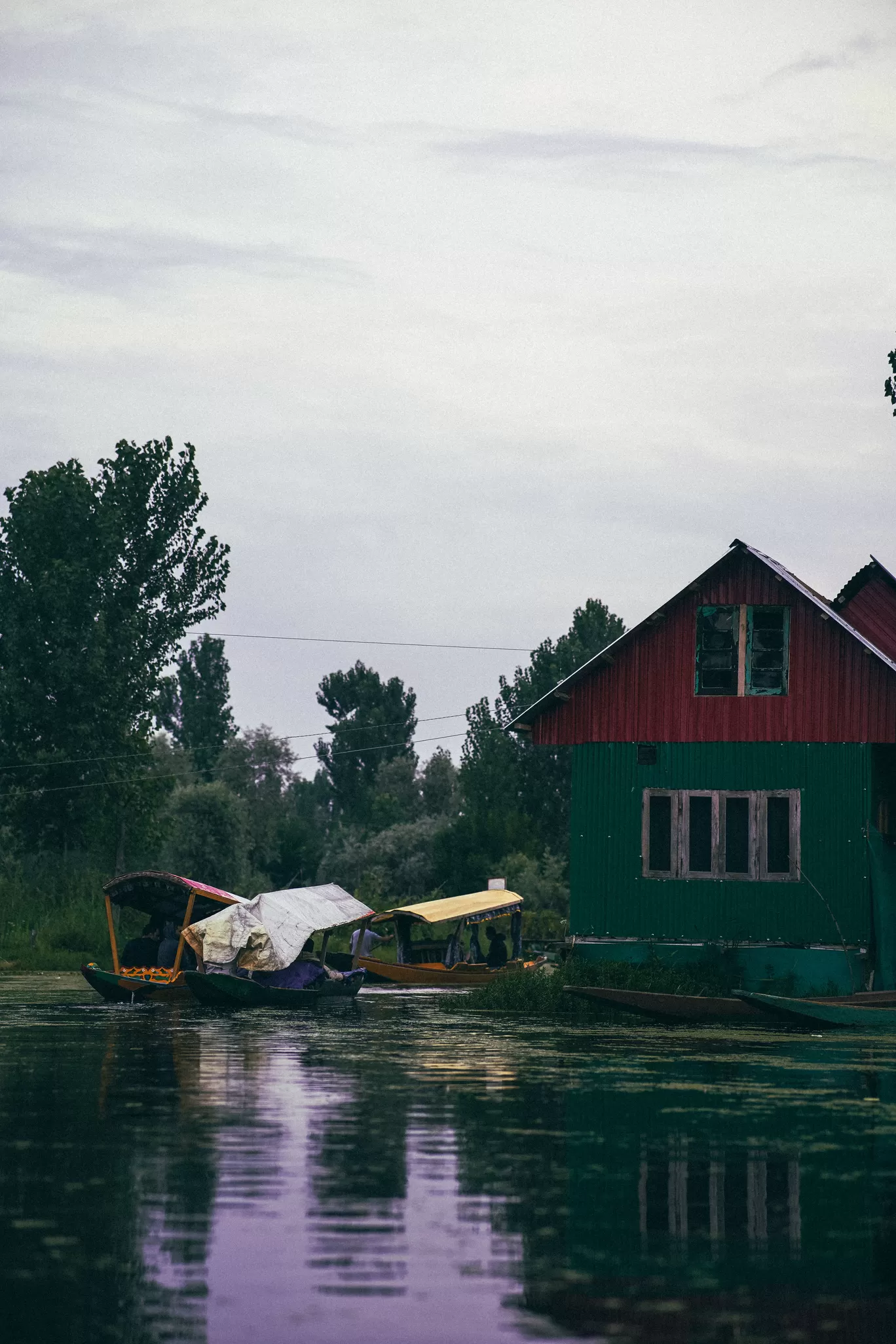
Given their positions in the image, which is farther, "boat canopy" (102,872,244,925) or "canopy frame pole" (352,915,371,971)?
"canopy frame pole" (352,915,371,971)

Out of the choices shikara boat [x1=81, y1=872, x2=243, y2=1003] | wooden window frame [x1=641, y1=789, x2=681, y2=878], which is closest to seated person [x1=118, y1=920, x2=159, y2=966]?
shikara boat [x1=81, y1=872, x2=243, y2=1003]

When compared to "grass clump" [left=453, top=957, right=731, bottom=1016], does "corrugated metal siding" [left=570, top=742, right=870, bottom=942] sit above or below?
above

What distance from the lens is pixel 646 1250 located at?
11094 mm

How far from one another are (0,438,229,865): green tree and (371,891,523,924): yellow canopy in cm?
1948

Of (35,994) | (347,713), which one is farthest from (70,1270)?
(347,713)

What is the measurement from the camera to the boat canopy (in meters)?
37.8

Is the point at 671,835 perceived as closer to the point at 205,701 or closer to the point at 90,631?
the point at 90,631

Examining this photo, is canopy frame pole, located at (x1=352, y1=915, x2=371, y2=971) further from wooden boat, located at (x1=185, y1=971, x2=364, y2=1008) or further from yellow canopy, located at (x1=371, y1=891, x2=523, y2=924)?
wooden boat, located at (x1=185, y1=971, x2=364, y2=1008)

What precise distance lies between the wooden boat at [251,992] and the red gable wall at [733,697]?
24.8ft

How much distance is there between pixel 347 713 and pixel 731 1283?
113108 millimetres

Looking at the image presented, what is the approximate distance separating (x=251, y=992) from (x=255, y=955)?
2.48 ft

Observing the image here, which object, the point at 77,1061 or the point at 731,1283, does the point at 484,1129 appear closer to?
the point at 731,1283

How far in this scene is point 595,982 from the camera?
32.1 m

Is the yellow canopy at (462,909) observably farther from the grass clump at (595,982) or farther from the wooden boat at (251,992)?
the grass clump at (595,982)
